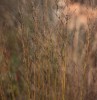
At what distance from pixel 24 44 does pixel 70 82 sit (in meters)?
0.72

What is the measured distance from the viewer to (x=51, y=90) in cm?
241

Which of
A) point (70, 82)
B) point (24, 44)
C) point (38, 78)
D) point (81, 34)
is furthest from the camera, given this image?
point (81, 34)

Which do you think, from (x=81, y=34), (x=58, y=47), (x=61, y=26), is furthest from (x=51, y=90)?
(x=81, y=34)

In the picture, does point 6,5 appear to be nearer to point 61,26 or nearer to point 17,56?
point 17,56

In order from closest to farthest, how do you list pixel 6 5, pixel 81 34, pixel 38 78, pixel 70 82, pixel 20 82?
pixel 38 78
pixel 70 82
pixel 20 82
pixel 6 5
pixel 81 34

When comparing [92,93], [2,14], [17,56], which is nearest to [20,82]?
[17,56]

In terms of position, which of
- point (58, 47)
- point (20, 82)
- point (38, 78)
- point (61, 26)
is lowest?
point (20, 82)

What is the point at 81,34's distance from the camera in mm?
4047

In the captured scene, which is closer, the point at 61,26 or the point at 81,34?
the point at 61,26

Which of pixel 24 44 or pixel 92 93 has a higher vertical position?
pixel 24 44

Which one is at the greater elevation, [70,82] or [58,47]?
[58,47]

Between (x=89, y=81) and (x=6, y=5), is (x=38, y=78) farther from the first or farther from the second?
(x=6, y=5)

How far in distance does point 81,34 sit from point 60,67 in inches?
70.6

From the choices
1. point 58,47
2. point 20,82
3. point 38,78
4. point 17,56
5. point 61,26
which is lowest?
point 20,82
